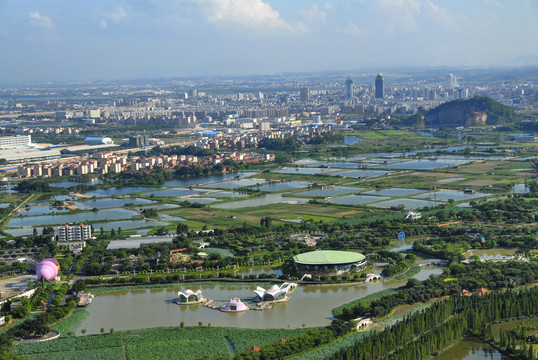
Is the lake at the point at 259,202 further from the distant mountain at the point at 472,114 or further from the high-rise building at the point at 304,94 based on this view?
the high-rise building at the point at 304,94

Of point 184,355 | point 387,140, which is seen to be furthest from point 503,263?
point 387,140

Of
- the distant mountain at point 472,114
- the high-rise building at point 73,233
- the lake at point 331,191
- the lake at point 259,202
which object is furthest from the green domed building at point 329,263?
the distant mountain at point 472,114

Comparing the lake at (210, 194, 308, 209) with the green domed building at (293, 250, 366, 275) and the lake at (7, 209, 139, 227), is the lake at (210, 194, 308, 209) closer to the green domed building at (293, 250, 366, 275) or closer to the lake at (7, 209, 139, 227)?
the lake at (7, 209, 139, 227)

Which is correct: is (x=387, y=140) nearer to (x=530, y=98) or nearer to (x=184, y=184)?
(x=184, y=184)

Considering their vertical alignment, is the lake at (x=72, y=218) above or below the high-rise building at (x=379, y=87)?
below

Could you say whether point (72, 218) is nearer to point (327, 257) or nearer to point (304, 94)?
point (327, 257)

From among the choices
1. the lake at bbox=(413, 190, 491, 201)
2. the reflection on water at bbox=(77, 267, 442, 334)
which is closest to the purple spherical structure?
the reflection on water at bbox=(77, 267, 442, 334)

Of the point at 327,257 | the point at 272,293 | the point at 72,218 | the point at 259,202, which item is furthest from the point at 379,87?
the point at 272,293
